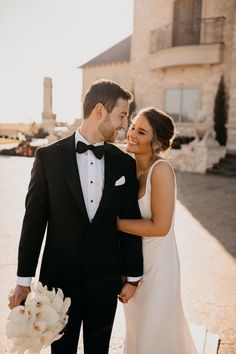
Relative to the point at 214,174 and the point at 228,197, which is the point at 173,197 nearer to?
the point at 228,197

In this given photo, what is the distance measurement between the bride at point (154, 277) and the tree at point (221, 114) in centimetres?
1734

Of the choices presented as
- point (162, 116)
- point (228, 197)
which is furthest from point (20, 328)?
point (228, 197)

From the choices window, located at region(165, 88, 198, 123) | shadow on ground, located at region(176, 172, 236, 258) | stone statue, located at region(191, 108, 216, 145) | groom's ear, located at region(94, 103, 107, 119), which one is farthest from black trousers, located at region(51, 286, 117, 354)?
window, located at region(165, 88, 198, 123)

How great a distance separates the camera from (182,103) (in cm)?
2111

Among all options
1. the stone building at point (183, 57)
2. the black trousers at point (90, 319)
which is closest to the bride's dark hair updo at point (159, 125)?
the black trousers at point (90, 319)

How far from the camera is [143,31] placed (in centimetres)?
2258

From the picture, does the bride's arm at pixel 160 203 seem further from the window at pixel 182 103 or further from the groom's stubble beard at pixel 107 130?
the window at pixel 182 103

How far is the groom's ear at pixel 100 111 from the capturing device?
2.20 meters

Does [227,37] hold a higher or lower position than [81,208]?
higher

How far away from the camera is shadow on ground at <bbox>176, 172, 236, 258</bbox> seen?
6.76 m

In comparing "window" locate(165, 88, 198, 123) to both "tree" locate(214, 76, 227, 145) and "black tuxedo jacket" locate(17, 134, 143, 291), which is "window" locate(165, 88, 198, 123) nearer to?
"tree" locate(214, 76, 227, 145)

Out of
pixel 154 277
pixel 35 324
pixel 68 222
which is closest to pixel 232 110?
pixel 154 277

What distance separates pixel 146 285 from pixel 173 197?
798 millimetres

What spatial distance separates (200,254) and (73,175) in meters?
3.95
